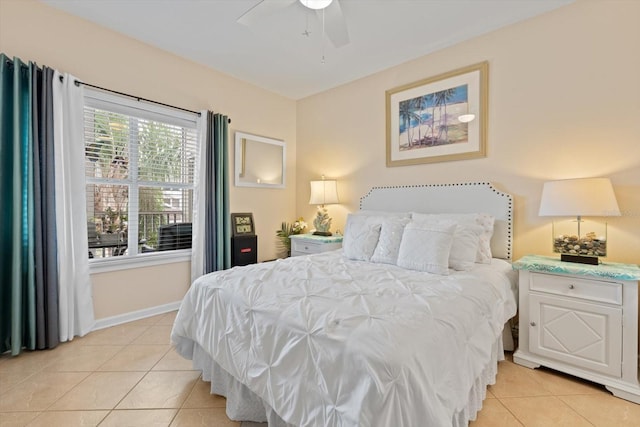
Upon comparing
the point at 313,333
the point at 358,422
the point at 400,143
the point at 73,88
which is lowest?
the point at 358,422

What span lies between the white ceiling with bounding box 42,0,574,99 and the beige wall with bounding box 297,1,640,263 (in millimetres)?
206

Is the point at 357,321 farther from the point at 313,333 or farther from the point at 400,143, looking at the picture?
the point at 400,143

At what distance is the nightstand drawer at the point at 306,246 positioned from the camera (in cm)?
352

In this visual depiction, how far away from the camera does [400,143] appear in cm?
331

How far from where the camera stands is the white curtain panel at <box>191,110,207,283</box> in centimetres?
331

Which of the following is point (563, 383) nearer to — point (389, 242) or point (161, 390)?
point (389, 242)

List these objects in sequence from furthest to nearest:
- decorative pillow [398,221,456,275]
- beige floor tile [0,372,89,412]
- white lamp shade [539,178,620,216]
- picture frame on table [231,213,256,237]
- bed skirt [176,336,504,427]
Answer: picture frame on table [231,213,256,237]
decorative pillow [398,221,456,275]
white lamp shade [539,178,620,216]
beige floor tile [0,372,89,412]
bed skirt [176,336,504,427]

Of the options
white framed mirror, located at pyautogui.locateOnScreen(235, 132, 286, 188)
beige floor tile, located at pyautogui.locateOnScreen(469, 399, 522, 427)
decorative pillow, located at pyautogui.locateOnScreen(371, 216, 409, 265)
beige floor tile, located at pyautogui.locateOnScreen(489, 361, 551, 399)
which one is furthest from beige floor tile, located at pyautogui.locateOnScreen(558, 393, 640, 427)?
white framed mirror, located at pyautogui.locateOnScreen(235, 132, 286, 188)

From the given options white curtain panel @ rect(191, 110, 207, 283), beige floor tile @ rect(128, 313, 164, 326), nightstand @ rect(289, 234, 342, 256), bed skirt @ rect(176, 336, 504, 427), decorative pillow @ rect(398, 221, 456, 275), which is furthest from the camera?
nightstand @ rect(289, 234, 342, 256)

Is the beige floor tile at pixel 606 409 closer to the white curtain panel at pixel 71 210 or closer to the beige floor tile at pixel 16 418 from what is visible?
the beige floor tile at pixel 16 418

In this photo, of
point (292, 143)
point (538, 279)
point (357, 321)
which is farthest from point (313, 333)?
point (292, 143)

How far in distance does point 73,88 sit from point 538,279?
4.02 metres

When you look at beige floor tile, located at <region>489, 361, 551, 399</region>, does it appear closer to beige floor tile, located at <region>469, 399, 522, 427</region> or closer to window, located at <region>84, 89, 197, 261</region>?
beige floor tile, located at <region>469, 399, 522, 427</region>

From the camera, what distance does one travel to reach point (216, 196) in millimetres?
3410
